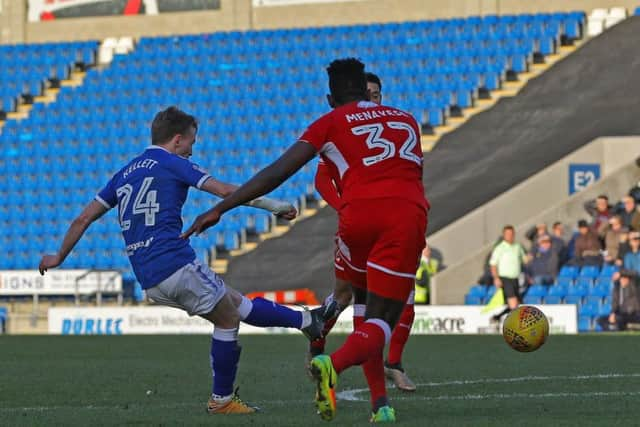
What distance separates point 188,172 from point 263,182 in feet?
4.42

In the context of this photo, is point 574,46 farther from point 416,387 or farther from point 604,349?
point 416,387

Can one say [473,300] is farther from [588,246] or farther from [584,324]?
[588,246]

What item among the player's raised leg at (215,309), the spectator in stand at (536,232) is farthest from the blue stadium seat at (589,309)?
the player's raised leg at (215,309)

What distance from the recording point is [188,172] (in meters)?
8.30

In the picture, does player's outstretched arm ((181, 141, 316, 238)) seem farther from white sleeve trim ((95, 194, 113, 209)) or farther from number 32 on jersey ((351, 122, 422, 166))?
white sleeve trim ((95, 194, 113, 209))

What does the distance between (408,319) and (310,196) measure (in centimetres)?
1920

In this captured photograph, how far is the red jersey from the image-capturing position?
288 inches

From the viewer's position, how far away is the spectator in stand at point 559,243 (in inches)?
924

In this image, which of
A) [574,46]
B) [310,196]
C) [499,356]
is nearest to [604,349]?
[499,356]

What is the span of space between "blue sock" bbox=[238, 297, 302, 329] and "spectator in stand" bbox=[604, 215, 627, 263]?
1400cm

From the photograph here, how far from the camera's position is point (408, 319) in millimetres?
10258

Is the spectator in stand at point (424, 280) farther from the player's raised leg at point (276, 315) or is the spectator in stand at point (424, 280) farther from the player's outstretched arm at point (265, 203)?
the player's outstretched arm at point (265, 203)

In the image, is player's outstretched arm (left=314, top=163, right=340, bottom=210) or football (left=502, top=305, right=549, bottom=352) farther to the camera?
football (left=502, top=305, right=549, bottom=352)

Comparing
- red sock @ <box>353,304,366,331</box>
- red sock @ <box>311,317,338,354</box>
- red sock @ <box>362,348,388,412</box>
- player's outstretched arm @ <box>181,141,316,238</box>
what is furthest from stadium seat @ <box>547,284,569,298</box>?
player's outstretched arm @ <box>181,141,316,238</box>
